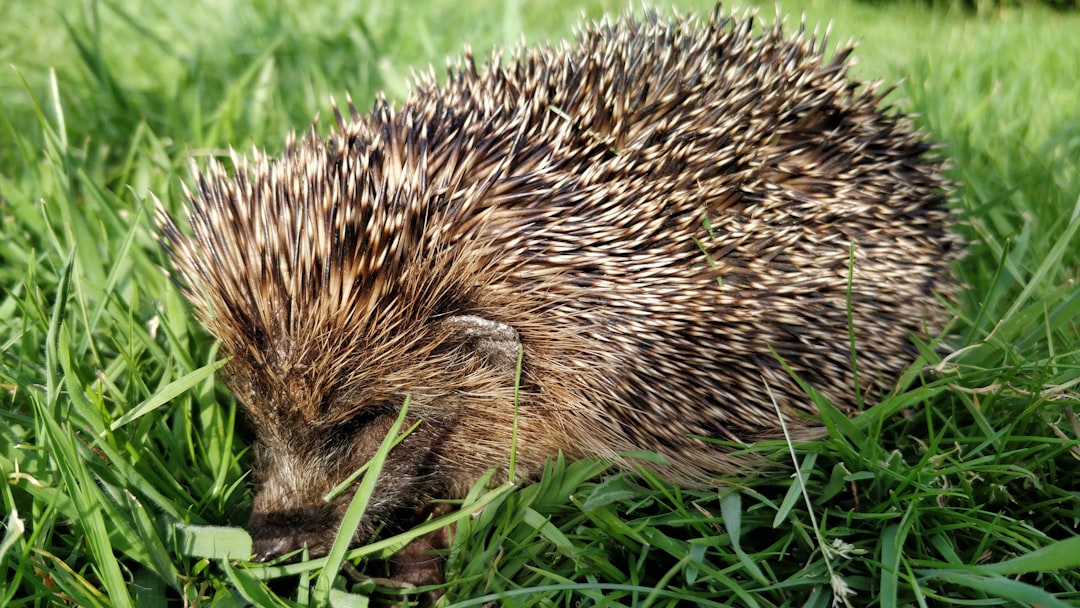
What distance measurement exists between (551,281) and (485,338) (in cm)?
29

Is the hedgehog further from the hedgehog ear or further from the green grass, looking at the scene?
the green grass

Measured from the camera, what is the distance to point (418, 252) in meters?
2.52

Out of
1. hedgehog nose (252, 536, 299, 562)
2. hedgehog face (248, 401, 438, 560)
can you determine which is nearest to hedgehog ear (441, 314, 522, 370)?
hedgehog face (248, 401, 438, 560)

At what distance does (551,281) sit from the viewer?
8.51 feet

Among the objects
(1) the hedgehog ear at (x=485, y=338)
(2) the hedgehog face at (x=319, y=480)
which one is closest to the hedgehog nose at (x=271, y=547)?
(2) the hedgehog face at (x=319, y=480)

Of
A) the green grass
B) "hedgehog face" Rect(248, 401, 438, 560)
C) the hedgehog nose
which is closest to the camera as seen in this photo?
the green grass

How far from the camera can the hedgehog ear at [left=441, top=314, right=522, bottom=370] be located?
260 centimetres

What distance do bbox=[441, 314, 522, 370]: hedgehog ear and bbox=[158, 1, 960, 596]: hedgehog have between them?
10mm

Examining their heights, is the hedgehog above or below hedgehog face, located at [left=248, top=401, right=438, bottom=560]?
above

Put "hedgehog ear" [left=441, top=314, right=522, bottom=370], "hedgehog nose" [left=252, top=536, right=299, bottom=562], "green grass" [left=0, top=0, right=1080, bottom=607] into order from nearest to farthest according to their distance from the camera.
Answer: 1. "green grass" [left=0, top=0, right=1080, bottom=607]
2. "hedgehog nose" [left=252, top=536, right=299, bottom=562]
3. "hedgehog ear" [left=441, top=314, right=522, bottom=370]

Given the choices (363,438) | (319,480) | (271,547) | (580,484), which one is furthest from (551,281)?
(271,547)

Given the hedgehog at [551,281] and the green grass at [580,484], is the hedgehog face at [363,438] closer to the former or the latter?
the hedgehog at [551,281]

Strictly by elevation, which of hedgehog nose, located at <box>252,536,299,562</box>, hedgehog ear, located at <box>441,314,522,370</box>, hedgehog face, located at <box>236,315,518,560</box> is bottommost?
hedgehog nose, located at <box>252,536,299,562</box>

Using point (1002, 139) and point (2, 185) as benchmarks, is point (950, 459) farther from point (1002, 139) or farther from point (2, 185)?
point (2, 185)
